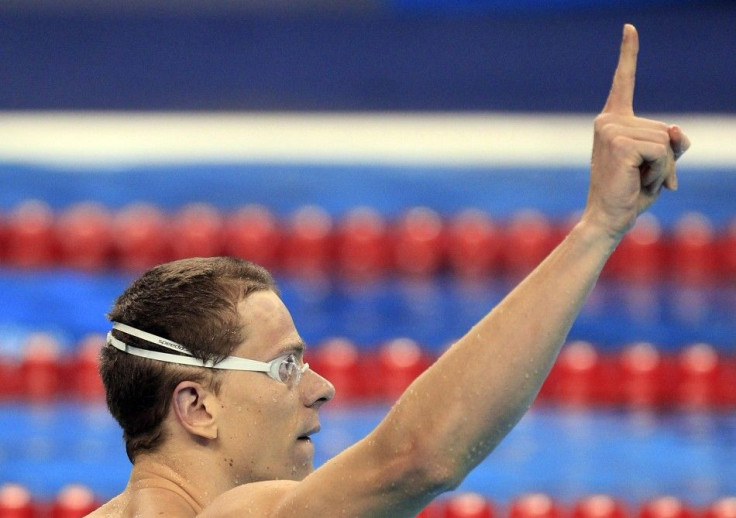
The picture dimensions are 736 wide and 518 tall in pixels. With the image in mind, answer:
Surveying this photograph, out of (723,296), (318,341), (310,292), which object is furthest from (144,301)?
(723,296)

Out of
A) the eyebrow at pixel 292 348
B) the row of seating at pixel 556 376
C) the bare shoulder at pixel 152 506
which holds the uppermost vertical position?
the row of seating at pixel 556 376

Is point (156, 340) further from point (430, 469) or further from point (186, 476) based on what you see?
point (430, 469)

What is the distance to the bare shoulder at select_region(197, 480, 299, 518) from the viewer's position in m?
A: 1.52

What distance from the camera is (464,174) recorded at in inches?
313

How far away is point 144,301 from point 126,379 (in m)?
0.14

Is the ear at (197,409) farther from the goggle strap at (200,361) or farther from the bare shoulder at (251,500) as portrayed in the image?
the bare shoulder at (251,500)

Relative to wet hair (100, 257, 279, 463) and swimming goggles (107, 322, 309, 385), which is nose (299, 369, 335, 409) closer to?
swimming goggles (107, 322, 309, 385)

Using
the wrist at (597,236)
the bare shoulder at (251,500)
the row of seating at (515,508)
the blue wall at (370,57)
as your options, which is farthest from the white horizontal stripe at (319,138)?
the wrist at (597,236)

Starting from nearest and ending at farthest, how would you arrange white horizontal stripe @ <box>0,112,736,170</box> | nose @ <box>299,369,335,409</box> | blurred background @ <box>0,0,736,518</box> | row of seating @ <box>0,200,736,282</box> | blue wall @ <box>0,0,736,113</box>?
1. nose @ <box>299,369,335,409</box>
2. blurred background @ <box>0,0,736,518</box>
3. row of seating @ <box>0,200,736,282</box>
4. white horizontal stripe @ <box>0,112,736,170</box>
5. blue wall @ <box>0,0,736,113</box>

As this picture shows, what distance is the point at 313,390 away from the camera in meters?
1.86

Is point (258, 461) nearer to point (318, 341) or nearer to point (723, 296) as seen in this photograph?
point (318, 341)

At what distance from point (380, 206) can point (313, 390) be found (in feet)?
19.2

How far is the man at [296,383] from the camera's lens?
1.33m

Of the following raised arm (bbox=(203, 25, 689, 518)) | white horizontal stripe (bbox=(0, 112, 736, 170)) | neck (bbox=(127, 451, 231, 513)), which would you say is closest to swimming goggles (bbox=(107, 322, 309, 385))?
neck (bbox=(127, 451, 231, 513))
